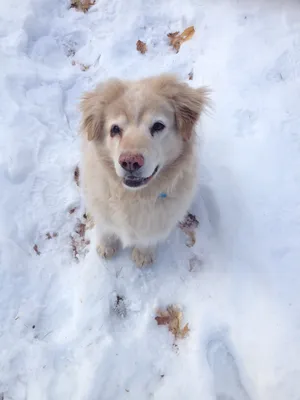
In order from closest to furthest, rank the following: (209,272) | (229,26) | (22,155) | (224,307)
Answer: (224,307), (209,272), (22,155), (229,26)

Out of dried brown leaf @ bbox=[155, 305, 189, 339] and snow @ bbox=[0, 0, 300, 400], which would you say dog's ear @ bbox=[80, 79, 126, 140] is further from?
dried brown leaf @ bbox=[155, 305, 189, 339]

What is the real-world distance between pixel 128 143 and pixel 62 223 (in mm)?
1507

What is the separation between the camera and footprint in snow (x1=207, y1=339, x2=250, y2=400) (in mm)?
2846

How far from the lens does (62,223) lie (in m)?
3.57

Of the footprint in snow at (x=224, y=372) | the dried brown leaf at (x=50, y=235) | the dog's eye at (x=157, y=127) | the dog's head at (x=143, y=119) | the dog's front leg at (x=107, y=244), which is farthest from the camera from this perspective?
the dried brown leaf at (x=50, y=235)

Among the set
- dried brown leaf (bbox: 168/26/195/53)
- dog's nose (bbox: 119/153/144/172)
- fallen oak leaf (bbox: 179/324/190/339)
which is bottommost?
fallen oak leaf (bbox: 179/324/190/339)

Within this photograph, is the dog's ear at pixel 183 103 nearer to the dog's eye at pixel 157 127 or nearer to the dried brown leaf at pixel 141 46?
the dog's eye at pixel 157 127

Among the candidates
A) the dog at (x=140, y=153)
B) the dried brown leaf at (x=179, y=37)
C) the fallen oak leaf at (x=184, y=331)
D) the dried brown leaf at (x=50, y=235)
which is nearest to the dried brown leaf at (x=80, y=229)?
the dried brown leaf at (x=50, y=235)

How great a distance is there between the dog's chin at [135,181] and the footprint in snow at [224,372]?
1.46 meters


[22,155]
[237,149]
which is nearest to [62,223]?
[22,155]

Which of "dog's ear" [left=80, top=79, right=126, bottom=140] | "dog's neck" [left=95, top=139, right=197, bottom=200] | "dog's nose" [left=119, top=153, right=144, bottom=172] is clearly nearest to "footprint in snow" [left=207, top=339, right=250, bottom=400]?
"dog's neck" [left=95, top=139, right=197, bottom=200]

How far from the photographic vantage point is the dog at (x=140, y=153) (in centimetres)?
248

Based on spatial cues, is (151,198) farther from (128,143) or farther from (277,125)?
(277,125)

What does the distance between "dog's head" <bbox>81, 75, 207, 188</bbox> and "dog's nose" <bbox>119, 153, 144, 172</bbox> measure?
0.12 ft
